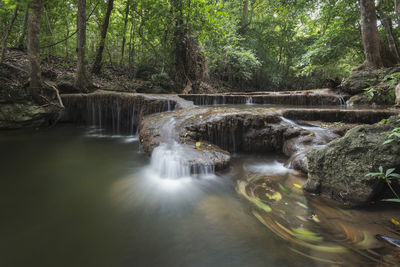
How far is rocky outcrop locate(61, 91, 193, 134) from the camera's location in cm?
624

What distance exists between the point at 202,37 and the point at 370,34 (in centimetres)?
677

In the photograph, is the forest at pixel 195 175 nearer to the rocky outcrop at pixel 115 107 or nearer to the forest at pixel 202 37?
the rocky outcrop at pixel 115 107

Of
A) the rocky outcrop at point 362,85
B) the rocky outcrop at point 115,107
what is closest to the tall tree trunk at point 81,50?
the rocky outcrop at point 115,107

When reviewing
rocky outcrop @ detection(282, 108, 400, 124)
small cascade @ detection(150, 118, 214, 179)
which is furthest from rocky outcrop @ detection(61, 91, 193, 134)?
rocky outcrop @ detection(282, 108, 400, 124)

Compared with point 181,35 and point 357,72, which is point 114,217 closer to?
point 357,72

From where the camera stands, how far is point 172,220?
2.08 m

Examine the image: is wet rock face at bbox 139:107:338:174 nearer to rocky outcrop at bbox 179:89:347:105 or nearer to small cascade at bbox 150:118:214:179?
small cascade at bbox 150:118:214:179

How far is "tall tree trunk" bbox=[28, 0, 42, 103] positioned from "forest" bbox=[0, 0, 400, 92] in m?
0.14

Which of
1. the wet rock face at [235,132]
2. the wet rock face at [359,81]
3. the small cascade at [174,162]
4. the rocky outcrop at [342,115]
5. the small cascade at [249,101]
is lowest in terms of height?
the small cascade at [174,162]

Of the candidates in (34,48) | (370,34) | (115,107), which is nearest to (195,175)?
(115,107)

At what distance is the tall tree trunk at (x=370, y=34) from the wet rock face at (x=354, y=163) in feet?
22.9

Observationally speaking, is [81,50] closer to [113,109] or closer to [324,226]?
[113,109]

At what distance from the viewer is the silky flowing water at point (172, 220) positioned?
1548mm

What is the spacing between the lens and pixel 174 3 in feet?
28.8
